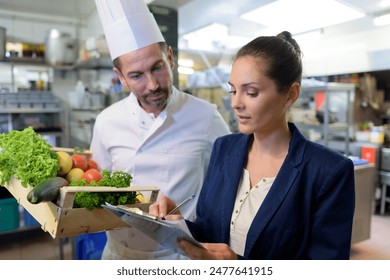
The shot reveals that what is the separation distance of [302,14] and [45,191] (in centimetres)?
87

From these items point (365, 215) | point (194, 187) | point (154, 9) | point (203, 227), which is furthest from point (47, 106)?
point (365, 215)

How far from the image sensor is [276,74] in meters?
0.66

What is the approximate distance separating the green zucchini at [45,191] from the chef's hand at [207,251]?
0.28 meters

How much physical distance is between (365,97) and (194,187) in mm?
2786

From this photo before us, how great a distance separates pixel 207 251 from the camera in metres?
0.62

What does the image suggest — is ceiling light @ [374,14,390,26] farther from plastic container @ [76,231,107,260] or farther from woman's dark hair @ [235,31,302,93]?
plastic container @ [76,231,107,260]

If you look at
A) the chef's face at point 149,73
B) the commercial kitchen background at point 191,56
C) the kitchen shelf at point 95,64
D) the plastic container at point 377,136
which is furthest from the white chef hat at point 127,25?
the plastic container at point 377,136

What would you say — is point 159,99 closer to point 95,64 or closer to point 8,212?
point 8,212

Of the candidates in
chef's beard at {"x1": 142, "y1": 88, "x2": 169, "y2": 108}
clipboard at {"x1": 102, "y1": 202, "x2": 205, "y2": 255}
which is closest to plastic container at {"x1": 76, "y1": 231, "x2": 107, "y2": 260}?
chef's beard at {"x1": 142, "y1": 88, "x2": 169, "y2": 108}

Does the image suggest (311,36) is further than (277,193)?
Yes

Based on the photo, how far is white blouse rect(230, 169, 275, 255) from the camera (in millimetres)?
719

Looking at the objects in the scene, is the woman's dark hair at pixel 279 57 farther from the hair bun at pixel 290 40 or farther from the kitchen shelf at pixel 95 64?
the kitchen shelf at pixel 95 64

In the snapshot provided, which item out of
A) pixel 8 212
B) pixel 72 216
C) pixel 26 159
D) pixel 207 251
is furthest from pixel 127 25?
pixel 8 212
